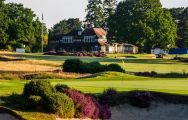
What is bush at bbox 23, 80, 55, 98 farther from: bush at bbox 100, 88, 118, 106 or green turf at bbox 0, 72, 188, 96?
bush at bbox 100, 88, 118, 106

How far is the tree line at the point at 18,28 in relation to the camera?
127438 millimetres

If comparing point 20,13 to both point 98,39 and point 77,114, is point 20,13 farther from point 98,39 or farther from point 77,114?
point 77,114

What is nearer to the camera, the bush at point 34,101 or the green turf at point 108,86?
the bush at point 34,101

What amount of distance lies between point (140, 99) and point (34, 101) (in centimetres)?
747

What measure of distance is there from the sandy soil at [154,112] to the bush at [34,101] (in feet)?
16.0

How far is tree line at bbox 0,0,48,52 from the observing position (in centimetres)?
12744

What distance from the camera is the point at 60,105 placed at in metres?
21.7

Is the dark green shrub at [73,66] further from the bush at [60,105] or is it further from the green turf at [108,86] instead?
the bush at [60,105]

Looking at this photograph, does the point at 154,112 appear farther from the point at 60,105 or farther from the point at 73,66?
the point at 73,66

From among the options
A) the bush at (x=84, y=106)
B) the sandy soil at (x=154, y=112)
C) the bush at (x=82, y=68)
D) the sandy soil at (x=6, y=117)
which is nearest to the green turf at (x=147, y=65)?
the bush at (x=82, y=68)

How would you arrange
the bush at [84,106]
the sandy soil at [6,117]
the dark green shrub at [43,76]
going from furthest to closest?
the dark green shrub at [43,76], the bush at [84,106], the sandy soil at [6,117]

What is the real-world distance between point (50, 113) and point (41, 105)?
504mm

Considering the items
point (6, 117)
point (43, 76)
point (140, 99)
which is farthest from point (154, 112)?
point (43, 76)

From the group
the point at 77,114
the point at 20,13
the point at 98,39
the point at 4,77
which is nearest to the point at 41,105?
the point at 77,114
